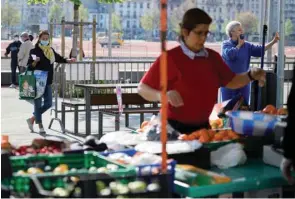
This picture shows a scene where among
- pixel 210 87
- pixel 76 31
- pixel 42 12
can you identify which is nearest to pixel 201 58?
pixel 210 87

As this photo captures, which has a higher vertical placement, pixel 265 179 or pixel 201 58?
pixel 201 58

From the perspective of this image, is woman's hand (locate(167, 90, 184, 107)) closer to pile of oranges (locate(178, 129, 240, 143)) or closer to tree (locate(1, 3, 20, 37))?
pile of oranges (locate(178, 129, 240, 143))

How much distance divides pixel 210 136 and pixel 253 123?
316 millimetres

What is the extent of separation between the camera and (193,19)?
4.70 m

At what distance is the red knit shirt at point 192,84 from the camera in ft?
15.7

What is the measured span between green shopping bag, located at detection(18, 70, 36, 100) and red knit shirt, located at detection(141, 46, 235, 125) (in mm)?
6280

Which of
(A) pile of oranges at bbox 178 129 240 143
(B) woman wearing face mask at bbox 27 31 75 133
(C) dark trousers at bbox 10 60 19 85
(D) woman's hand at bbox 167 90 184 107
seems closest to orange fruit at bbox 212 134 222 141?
(A) pile of oranges at bbox 178 129 240 143

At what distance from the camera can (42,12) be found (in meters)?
45.4

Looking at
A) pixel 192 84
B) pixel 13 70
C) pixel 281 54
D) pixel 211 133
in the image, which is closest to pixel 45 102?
pixel 281 54

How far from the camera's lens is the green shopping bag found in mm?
10828

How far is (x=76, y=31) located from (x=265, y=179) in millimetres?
13530

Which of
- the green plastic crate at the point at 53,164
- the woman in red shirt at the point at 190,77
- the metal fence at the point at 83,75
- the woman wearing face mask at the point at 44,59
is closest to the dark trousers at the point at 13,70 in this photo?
the metal fence at the point at 83,75

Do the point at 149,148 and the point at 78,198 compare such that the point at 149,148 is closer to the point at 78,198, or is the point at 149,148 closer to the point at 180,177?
the point at 180,177

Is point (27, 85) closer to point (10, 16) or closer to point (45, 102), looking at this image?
point (45, 102)
